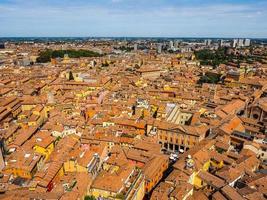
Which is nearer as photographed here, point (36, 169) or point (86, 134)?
point (36, 169)

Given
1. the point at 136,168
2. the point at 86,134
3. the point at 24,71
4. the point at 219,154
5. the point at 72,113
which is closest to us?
the point at 136,168

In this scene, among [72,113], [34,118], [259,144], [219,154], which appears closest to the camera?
[219,154]

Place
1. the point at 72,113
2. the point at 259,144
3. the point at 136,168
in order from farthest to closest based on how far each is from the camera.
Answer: the point at 72,113 → the point at 259,144 → the point at 136,168

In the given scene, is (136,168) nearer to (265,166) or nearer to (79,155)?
(79,155)

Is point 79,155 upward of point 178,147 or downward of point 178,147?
upward

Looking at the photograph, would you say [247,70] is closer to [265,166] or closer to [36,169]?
[265,166]

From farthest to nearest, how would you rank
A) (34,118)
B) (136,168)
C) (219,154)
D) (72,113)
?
1. (72,113)
2. (34,118)
3. (219,154)
4. (136,168)

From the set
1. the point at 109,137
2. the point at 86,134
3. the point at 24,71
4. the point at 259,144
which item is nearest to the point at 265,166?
the point at 259,144

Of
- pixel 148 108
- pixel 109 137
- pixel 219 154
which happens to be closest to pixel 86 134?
pixel 109 137

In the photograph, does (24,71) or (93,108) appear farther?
(24,71)
